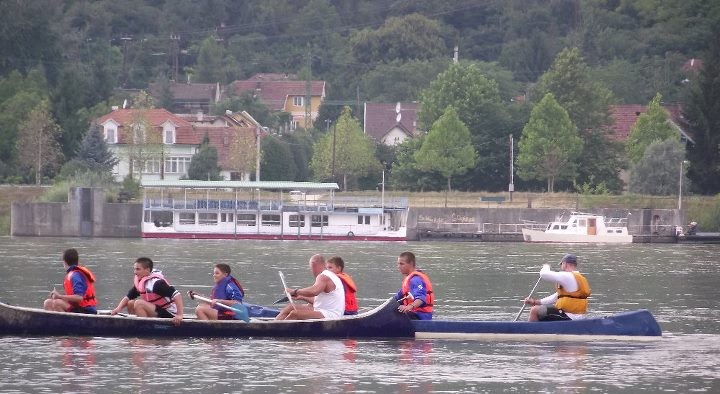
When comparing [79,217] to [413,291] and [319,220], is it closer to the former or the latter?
[319,220]

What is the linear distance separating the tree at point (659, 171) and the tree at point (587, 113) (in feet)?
14.3

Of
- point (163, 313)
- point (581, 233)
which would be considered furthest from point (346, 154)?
point (163, 313)

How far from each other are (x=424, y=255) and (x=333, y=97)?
76959mm

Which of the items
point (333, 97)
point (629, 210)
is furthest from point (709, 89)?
point (333, 97)

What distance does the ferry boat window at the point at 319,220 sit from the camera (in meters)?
89.2

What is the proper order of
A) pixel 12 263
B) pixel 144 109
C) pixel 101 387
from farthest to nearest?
pixel 144 109 < pixel 12 263 < pixel 101 387

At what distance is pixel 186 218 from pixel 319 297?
59769 millimetres

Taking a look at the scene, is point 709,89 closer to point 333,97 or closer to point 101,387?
point 333,97

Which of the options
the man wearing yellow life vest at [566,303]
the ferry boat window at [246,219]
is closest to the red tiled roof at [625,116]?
the ferry boat window at [246,219]

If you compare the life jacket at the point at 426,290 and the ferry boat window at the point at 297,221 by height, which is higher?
the ferry boat window at the point at 297,221

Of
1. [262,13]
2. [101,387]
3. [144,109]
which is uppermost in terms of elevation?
[262,13]

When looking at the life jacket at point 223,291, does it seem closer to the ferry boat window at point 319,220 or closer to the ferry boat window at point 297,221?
the ferry boat window at point 319,220

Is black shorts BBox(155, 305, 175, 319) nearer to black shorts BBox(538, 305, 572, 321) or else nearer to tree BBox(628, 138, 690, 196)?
black shorts BBox(538, 305, 572, 321)

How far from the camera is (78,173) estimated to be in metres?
93.2
